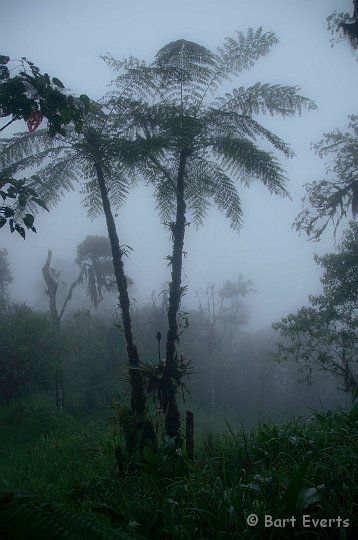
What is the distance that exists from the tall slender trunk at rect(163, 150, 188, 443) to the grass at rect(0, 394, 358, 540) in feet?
4.26

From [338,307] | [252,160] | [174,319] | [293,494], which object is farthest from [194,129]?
[338,307]

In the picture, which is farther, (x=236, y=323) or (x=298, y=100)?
(x=236, y=323)

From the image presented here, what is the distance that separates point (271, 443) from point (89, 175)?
20.6ft

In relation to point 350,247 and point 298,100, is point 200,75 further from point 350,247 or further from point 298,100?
point 350,247

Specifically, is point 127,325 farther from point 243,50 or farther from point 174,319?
point 243,50

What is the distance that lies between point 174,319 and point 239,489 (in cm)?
436

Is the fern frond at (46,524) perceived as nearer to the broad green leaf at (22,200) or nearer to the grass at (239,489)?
the grass at (239,489)

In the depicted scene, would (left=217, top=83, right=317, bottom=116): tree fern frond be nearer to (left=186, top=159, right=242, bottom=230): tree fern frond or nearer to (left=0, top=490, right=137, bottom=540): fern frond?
(left=186, top=159, right=242, bottom=230): tree fern frond

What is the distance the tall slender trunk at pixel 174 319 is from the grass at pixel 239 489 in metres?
1.30

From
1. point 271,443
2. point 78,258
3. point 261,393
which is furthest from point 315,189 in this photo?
point 261,393

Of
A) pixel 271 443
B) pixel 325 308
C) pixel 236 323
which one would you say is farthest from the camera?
pixel 236 323

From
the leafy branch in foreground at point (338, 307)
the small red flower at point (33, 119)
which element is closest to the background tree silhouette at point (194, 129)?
the small red flower at point (33, 119)

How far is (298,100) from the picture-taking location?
24.4 feet

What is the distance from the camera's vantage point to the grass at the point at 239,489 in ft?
9.04
